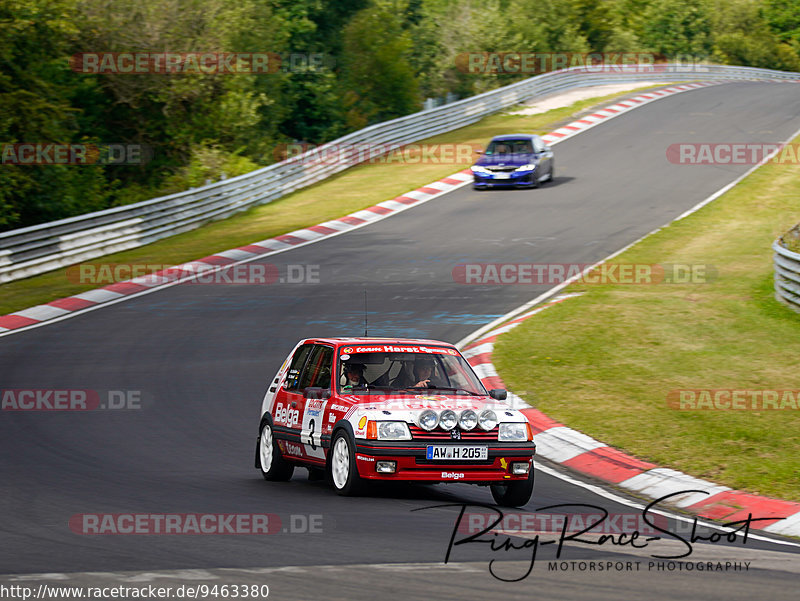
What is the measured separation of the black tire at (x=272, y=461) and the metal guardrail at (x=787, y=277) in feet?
36.5

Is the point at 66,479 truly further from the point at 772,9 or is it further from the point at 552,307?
the point at 772,9

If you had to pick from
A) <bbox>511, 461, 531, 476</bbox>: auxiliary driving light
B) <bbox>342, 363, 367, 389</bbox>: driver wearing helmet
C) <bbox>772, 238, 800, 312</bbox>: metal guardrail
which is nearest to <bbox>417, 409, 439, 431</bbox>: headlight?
<bbox>511, 461, 531, 476</bbox>: auxiliary driving light

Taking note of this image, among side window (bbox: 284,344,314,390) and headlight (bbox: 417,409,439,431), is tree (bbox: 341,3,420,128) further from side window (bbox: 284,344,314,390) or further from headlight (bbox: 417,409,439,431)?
headlight (bbox: 417,409,439,431)

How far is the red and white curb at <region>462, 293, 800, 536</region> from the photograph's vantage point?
938 centimetres

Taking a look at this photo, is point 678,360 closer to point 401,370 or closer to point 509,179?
point 401,370

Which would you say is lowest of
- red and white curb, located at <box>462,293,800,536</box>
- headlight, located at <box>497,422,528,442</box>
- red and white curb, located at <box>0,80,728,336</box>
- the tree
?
red and white curb, located at <box>0,80,728,336</box>

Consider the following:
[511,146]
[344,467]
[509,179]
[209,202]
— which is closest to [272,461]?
[344,467]

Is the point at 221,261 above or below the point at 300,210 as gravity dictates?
below

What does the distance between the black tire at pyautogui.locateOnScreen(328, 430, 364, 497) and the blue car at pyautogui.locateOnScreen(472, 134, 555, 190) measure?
933 inches

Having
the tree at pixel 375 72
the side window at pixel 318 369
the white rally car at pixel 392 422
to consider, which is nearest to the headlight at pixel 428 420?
the white rally car at pixel 392 422

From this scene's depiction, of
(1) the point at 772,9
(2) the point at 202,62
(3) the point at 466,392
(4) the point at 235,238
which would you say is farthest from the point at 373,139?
(1) the point at 772,9

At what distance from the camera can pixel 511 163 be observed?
3278 cm

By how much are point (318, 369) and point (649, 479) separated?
3.28 metres

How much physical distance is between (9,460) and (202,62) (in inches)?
1115
